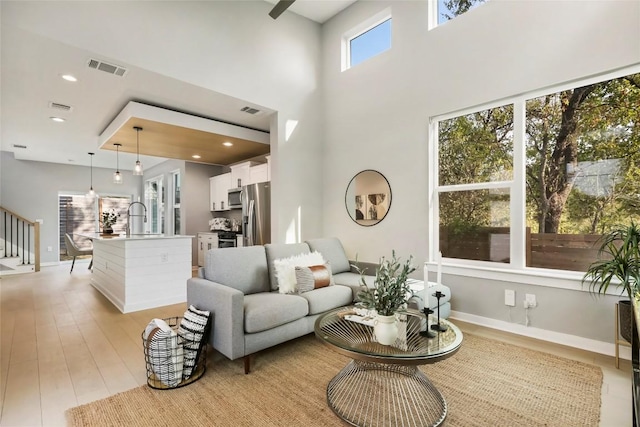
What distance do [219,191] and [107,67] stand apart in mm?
4303

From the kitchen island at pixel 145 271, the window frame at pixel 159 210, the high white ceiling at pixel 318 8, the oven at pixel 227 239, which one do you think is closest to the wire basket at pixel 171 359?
the kitchen island at pixel 145 271

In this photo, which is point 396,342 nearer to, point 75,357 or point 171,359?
point 171,359

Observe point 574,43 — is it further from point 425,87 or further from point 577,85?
point 425,87

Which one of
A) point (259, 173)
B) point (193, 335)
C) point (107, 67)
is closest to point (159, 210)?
point (259, 173)

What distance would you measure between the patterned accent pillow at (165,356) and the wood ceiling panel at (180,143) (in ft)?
11.0

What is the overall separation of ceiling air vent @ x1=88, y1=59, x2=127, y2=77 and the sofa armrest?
8.31 ft

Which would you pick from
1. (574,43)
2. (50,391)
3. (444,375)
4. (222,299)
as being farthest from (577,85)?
(50,391)

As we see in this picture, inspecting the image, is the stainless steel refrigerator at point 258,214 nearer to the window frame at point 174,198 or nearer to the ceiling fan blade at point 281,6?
the ceiling fan blade at point 281,6

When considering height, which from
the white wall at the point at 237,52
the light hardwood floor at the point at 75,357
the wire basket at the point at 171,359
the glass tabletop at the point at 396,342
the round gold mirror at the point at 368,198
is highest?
the white wall at the point at 237,52

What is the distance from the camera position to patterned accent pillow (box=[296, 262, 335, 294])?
299 cm

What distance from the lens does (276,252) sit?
10.7 feet

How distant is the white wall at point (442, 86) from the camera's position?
274 centimetres

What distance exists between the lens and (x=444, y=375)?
2.31 metres

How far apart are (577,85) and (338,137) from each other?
9.57 ft
